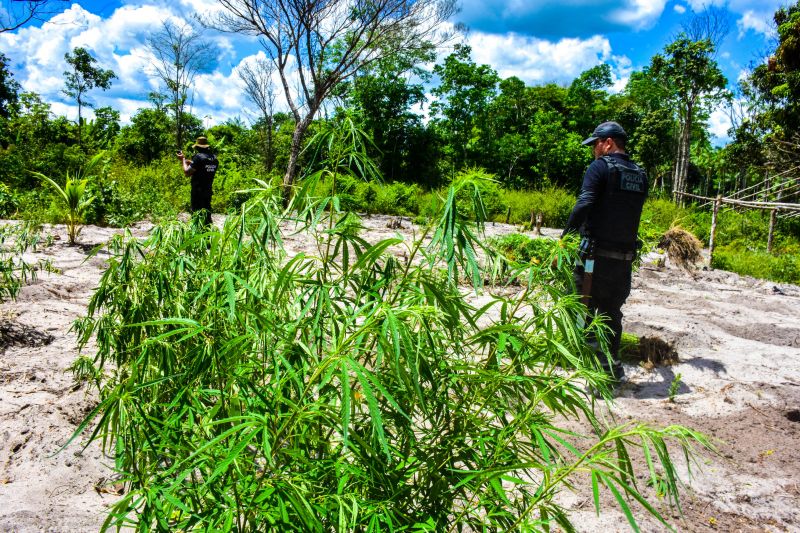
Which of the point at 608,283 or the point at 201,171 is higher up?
the point at 201,171

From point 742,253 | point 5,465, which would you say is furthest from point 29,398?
point 742,253

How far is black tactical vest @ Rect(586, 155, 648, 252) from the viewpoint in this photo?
11.5ft

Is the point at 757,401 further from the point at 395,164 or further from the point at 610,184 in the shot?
the point at 395,164

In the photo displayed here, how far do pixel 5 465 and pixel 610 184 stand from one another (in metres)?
3.63

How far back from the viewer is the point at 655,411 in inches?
136

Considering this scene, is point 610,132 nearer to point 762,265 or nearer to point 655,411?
point 655,411

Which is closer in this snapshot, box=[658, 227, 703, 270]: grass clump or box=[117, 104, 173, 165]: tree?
box=[658, 227, 703, 270]: grass clump

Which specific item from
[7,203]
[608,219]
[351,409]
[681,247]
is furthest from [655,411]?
[7,203]

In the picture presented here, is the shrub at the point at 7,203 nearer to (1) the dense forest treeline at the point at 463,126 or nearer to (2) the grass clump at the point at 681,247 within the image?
(1) the dense forest treeline at the point at 463,126

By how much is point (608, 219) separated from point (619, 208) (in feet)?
0.33

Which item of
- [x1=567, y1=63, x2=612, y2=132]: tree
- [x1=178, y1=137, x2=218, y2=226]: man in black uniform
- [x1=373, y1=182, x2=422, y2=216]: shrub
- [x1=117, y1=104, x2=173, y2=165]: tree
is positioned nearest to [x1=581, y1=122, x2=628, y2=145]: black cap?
[x1=178, y1=137, x2=218, y2=226]: man in black uniform

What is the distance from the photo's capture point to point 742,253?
11.9 metres

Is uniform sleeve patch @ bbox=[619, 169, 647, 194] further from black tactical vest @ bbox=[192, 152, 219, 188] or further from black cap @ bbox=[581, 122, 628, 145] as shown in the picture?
black tactical vest @ bbox=[192, 152, 219, 188]

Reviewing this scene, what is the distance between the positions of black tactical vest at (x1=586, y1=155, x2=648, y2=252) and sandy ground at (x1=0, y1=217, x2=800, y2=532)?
1.12 metres
